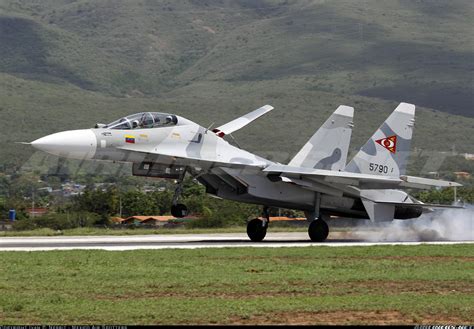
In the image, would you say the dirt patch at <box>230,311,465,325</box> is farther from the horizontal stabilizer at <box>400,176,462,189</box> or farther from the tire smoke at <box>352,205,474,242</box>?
the tire smoke at <box>352,205,474,242</box>

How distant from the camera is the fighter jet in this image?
31.5 meters

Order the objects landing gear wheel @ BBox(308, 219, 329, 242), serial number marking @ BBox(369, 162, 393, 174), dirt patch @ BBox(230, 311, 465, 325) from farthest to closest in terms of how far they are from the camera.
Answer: serial number marking @ BBox(369, 162, 393, 174) < landing gear wheel @ BBox(308, 219, 329, 242) < dirt patch @ BBox(230, 311, 465, 325)

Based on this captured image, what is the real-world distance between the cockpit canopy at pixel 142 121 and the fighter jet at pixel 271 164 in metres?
0.03

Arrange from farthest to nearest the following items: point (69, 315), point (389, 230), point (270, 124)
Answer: point (270, 124) → point (389, 230) → point (69, 315)

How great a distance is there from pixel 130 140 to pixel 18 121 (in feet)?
497

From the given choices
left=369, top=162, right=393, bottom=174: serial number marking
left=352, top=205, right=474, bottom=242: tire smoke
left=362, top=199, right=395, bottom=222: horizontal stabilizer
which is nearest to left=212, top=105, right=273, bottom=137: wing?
left=369, top=162, right=393, bottom=174: serial number marking

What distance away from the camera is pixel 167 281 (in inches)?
830

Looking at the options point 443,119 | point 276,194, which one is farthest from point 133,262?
point 443,119

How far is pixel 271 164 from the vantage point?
34031 millimetres

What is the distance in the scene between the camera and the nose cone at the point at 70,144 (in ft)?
100

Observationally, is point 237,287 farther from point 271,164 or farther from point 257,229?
point 257,229

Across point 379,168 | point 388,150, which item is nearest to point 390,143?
point 388,150

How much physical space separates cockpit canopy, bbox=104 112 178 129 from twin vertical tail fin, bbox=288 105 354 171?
5937mm

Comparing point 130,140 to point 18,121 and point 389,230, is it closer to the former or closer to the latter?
point 389,230
